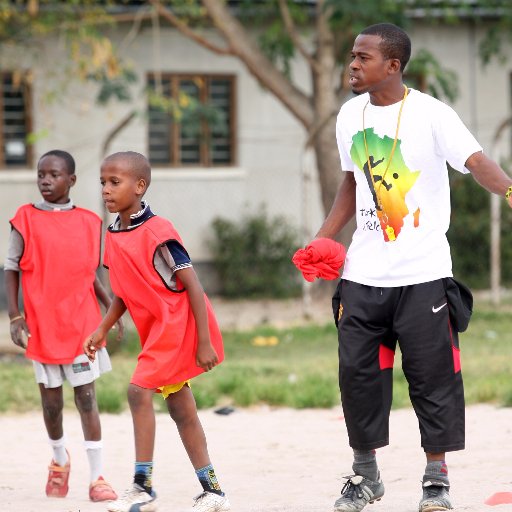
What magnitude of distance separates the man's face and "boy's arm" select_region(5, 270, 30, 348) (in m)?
2.04

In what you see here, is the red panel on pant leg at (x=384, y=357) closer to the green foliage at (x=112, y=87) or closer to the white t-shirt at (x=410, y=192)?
the white t-shirt at (x=410, y=192)

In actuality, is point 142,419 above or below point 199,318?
below

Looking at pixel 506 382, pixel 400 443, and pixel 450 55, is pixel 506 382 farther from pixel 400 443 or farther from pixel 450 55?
pixel 450 55

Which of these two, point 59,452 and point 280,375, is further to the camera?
point 280,375

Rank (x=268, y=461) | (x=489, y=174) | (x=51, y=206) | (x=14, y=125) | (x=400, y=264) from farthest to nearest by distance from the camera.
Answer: (x=14, y=125), (x=268, y=461), (x=51, y=206), (x=400, y=264), (x=489, y=174)

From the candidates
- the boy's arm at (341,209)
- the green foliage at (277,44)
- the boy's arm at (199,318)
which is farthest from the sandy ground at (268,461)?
the green foliage at (277,44)

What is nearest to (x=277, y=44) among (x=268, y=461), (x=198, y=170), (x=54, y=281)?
(x=198, y=170)

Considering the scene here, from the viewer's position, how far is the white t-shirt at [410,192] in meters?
4.77

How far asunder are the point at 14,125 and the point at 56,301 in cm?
1141

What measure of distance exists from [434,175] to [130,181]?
1.22m

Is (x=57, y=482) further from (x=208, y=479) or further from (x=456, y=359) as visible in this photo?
(x=456, y=359)

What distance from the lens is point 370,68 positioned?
189 inches

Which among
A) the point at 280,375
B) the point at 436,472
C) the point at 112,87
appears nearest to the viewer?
the point at 436,472

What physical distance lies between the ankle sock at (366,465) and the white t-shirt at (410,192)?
0.72m
